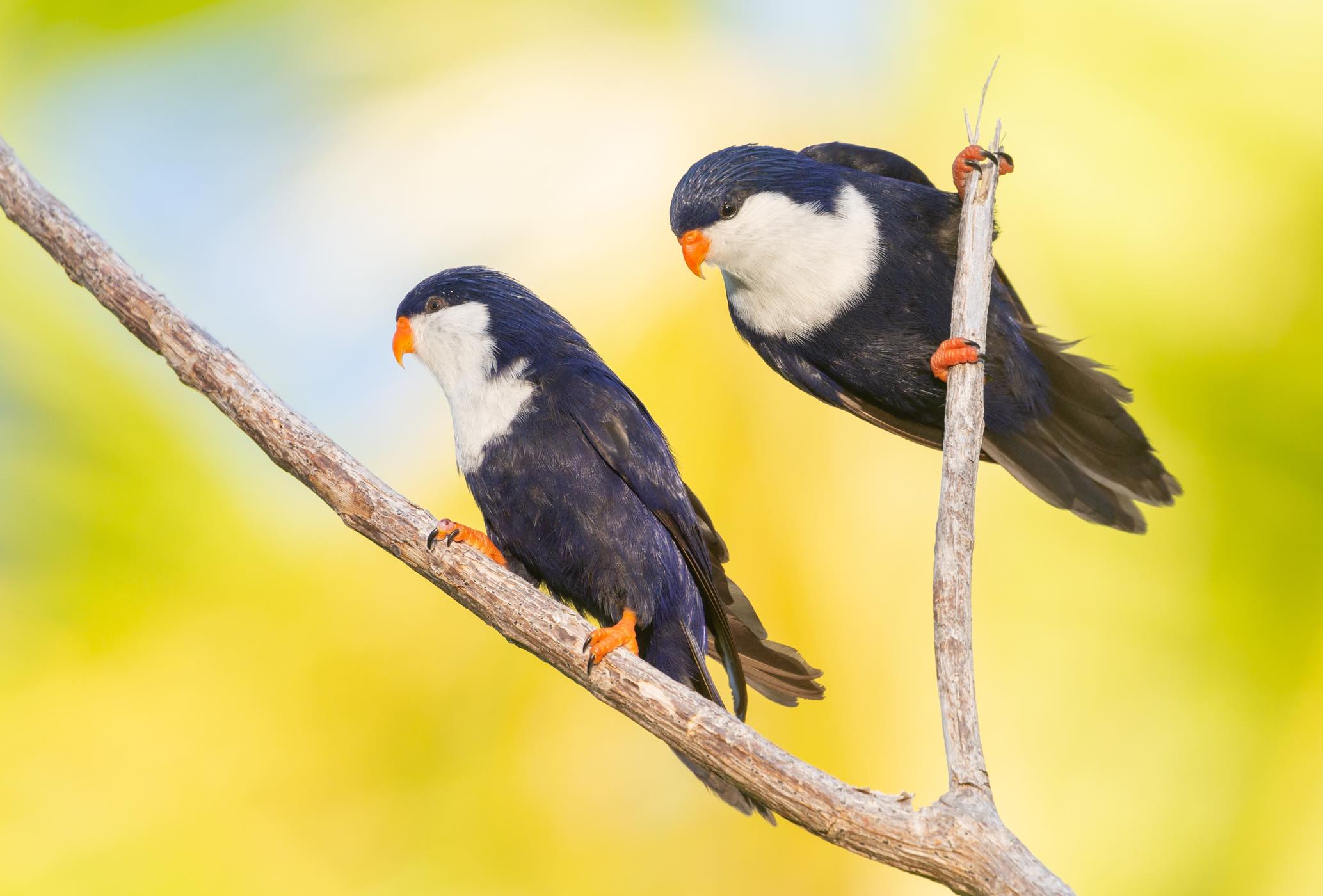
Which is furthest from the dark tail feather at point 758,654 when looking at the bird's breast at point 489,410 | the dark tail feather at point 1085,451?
the dark tail feather at point 1085,451

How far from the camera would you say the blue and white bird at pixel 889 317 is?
301cm

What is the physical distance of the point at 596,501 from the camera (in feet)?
8.84

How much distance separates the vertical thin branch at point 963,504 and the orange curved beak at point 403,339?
1462mm

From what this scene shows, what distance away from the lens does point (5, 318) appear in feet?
17.6

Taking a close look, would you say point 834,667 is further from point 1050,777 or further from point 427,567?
point 427,567

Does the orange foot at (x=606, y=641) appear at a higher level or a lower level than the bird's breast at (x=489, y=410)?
lower

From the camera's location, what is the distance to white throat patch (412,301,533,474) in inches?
108

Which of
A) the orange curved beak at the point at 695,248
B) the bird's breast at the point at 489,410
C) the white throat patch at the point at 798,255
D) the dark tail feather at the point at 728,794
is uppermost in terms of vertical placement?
the white throat patch at the point at 798,255

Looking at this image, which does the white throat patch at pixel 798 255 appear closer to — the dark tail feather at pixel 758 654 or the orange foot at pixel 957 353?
the orange foot at pixel 957 353

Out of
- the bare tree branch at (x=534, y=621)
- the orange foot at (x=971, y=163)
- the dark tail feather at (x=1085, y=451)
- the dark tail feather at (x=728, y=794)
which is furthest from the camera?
the dark tail feather at (x=1085, y=451)

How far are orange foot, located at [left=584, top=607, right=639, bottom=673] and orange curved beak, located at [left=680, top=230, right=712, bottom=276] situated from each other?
1.07 metres

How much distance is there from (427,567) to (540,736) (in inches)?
110

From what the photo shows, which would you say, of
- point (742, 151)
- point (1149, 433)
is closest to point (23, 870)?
point (742, 151)

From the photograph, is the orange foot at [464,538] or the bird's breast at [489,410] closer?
the orange foot at [464,538]
